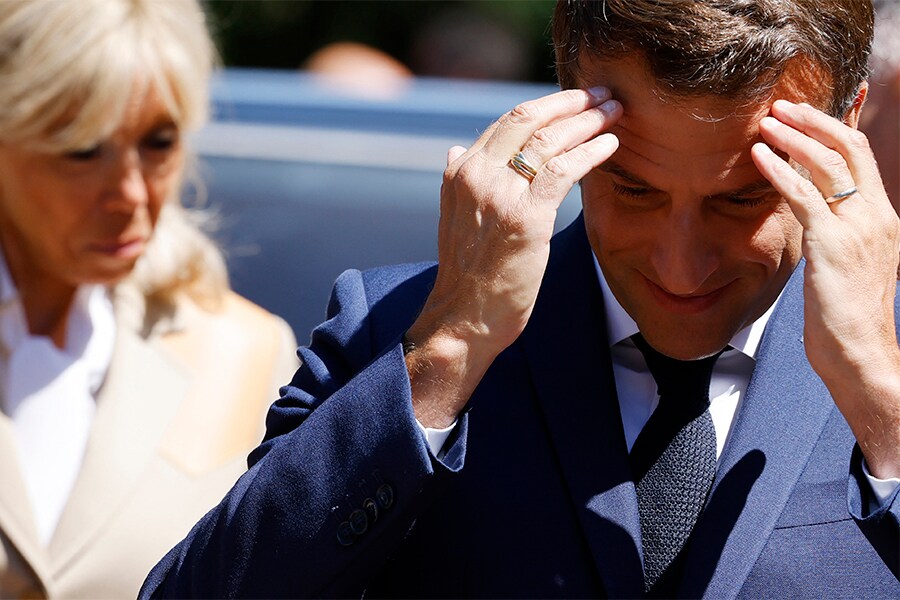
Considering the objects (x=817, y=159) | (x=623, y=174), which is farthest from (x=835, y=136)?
(x=623, y=174)

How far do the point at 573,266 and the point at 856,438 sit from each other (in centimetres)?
50

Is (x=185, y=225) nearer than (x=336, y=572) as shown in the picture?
No

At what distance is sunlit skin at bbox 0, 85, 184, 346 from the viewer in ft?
9.27

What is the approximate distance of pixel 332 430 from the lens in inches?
67.4

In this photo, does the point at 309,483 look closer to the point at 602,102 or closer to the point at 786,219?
the point at 602,102

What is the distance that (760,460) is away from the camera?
1.78 meters

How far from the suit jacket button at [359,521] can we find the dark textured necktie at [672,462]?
379 millimetres

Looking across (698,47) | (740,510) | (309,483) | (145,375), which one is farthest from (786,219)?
(145,375)

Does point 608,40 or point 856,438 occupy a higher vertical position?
point 608,40

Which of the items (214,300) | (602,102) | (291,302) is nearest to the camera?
(602,102)

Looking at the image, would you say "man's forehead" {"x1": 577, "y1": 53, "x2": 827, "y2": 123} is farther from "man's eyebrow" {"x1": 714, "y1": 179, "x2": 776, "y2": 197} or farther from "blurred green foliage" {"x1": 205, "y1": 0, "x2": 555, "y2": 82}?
"blurred green foliage" {"x1": 205, "y1": 0, "x2": 555, "y2": 82}

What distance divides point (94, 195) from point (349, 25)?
443 centimetres

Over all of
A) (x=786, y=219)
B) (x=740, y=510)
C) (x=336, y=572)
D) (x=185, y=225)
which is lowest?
(x=185, y=225)

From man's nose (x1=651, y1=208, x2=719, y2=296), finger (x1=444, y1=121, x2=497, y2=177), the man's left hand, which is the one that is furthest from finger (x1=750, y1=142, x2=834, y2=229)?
finger (x1=444, y1=121, x2=497, y2=177)
